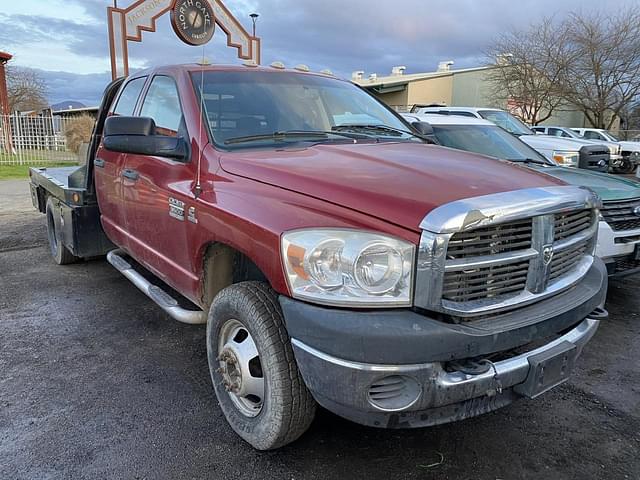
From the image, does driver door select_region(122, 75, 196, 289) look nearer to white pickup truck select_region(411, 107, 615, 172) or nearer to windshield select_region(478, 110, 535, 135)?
white pickup truck select_region(411, 107, 615, 172)

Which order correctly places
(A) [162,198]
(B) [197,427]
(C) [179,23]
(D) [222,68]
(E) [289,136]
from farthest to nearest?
(C) [179,23] → (D) [222,68] → (A) [162,198] → (E) [289,136] → (B) [197,427]

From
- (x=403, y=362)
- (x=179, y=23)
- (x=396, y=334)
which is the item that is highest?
(x=179, y=23)

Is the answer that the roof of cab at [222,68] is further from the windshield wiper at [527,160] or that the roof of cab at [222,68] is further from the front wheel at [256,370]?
the windshield wiper at [527,160]

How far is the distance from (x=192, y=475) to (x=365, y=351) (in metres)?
1.15

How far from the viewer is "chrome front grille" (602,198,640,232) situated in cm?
458

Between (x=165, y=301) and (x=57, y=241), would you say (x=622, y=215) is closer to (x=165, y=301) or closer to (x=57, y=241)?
(x=165, y=301)

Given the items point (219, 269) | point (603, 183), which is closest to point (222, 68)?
point (219, 269)

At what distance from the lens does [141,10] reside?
14172 millimetres

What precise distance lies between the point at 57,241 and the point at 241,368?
4233 mm

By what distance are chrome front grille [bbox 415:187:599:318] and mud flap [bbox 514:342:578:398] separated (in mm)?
248

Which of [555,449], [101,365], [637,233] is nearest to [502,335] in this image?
[555,449]

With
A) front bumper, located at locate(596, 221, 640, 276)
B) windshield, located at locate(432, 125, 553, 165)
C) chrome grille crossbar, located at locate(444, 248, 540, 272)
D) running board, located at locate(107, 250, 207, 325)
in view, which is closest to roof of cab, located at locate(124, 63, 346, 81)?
running board, located at locate(107, 250, 207, 325)

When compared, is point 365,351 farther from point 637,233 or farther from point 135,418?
point 637,233

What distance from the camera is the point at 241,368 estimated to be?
2539mm
